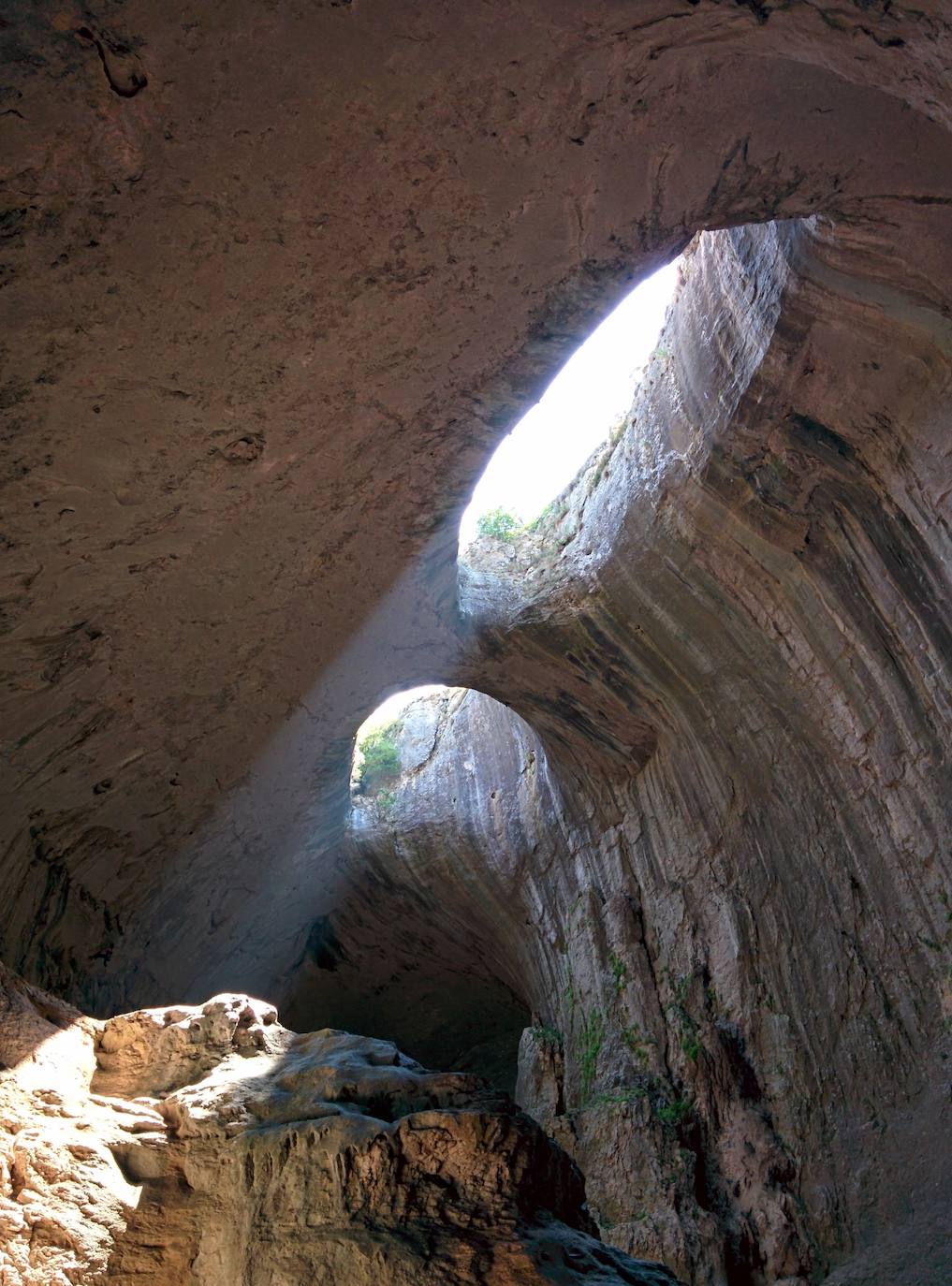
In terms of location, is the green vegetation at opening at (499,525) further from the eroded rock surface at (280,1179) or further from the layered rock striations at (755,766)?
the eroded rock surface at (280,1179)

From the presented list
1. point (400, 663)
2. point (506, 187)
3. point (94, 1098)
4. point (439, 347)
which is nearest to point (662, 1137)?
point (400, 663)

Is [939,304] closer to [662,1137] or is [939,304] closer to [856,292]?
[856,292]

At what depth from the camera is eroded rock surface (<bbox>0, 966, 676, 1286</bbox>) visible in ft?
12.1

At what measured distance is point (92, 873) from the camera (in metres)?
7.76

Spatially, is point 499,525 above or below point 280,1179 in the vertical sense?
above

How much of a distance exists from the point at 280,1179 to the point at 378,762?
9708 millimetres

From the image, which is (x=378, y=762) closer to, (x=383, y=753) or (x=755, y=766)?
(x=383, y=753)

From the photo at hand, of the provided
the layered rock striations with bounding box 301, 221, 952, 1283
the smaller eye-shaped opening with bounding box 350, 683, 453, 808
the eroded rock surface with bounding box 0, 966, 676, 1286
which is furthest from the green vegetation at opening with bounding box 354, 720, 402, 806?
the eroded rock surface with bounding box 0, 966, 676, 1286

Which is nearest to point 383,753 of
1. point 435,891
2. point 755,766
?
point 435,891

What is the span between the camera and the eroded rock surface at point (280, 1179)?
3697 millimetres

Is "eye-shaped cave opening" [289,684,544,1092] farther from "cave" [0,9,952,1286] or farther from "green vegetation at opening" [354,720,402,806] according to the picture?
"cave" [0,9,952,1286]

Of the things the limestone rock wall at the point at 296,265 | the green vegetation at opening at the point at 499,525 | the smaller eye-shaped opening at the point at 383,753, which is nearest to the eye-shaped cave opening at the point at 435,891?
the smaller eye-shaped opening at the point at 383,753

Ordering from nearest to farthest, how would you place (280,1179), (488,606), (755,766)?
(280,1179) < (755,766) < (488,606)

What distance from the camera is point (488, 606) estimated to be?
367 inches
